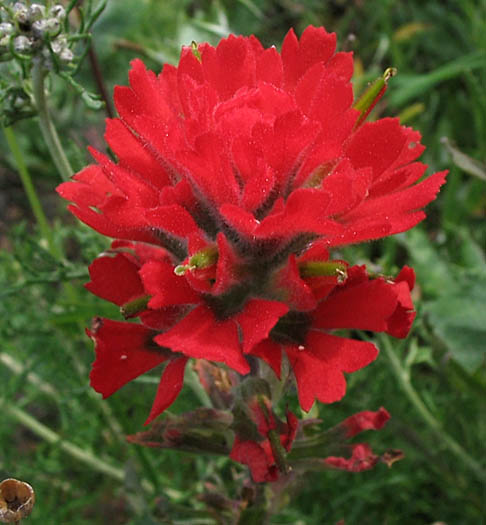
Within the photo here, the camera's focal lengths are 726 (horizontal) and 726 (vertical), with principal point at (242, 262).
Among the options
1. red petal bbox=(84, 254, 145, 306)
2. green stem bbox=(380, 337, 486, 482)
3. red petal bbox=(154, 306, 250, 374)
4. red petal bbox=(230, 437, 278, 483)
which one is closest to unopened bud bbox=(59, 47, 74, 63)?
red petal bbox=(84, 254, 145, 306)

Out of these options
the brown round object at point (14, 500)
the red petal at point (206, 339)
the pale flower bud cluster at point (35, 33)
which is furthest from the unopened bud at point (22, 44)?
the brown round object at point (14, 500)

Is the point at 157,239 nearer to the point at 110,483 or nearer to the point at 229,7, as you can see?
the point at 110,483

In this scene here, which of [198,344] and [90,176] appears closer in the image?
[198,344]

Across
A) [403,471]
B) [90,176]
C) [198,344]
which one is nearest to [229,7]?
[403,471]

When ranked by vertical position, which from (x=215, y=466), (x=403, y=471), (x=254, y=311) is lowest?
(x=403, y=471)

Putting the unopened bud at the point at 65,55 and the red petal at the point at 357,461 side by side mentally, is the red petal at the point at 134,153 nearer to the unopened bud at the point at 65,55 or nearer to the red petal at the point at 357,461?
the unopened bud at the point at 65,55

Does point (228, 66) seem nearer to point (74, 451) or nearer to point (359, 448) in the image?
point (359, 448)

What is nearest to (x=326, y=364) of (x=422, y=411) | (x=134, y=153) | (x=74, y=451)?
(x=134, y=153)
